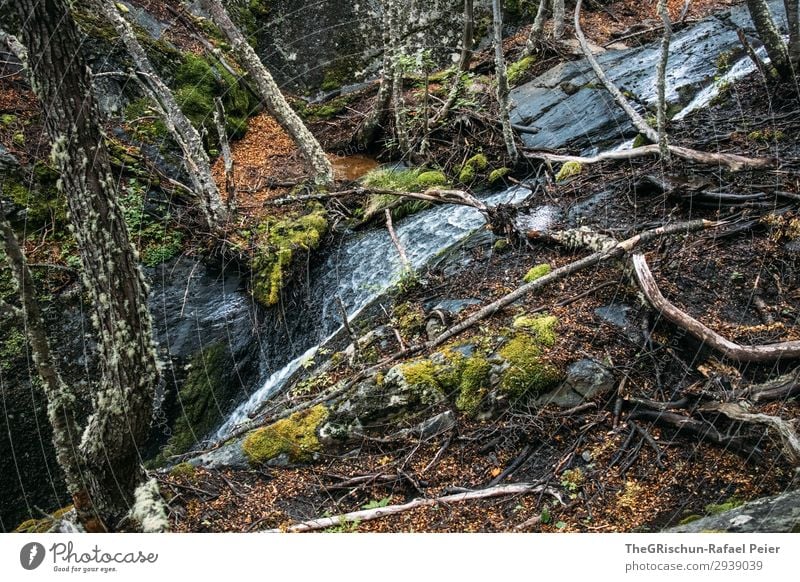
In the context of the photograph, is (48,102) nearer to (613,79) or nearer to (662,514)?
(662,514)

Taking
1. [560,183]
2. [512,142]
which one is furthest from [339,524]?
[512,142]

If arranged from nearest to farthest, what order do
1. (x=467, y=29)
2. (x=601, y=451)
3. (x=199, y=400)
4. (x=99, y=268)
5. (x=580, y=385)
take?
(x=99, y=268) < (x=601, y=451) < (x=580, y=385) < (x=199, y=400) < (x=467, y=29)

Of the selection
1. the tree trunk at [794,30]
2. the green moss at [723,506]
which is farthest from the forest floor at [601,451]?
the tree trunk at [794,30]

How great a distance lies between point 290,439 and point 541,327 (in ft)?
6.77

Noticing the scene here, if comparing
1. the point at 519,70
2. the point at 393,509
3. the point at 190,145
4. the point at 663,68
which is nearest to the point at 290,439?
the point at 393,509

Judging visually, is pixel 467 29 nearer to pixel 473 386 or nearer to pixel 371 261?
pixel 371 261

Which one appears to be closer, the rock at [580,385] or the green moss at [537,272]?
the rock at [580,385]

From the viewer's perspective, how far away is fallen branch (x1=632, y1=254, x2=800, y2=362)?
3.17 meters

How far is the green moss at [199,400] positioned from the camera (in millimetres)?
5426

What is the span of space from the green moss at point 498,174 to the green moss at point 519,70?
329 centimetres

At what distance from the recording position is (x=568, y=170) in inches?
259

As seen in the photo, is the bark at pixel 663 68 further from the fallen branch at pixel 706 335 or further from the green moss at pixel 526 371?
the green moss at pixel 526 371

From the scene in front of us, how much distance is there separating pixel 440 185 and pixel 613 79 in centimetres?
363

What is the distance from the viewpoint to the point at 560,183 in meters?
6.42
